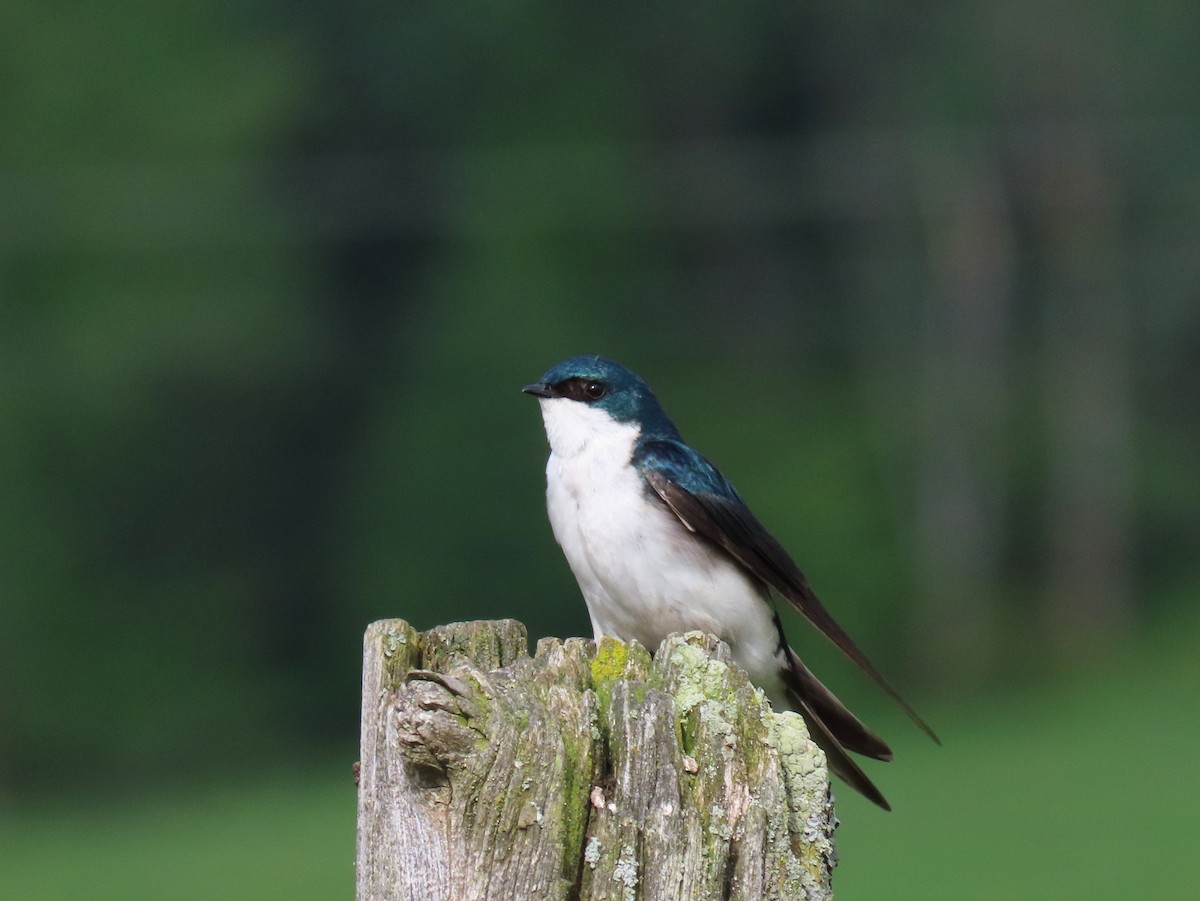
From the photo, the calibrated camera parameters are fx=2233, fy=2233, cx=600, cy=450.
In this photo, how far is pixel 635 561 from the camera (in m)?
4.77

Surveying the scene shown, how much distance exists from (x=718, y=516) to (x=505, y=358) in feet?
70.5

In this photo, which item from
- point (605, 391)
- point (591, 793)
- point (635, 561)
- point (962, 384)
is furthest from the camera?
point (962, 384)

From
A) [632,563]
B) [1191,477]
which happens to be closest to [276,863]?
[632,563]

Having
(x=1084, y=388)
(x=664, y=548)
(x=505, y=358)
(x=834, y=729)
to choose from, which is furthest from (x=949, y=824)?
(x=834, y=729)

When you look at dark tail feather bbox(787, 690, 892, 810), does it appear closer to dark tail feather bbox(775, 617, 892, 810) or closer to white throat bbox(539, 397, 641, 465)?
dark tail feather bbox(775, 617, 892, 810)

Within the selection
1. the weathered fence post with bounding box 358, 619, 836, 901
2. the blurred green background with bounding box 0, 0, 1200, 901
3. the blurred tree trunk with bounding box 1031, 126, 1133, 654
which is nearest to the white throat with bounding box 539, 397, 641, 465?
the weathered fence post with bounding box 358, 619, 836, 901

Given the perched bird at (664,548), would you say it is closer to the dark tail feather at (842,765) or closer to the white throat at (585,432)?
the white throat at (585,432)

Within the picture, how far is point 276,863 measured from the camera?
1516 cm

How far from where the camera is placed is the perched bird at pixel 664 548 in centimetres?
479

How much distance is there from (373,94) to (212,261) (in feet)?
12.4

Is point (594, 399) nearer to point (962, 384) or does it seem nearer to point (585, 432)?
point (585, 432)

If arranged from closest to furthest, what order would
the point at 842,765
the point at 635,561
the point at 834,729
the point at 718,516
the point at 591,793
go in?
the point at 591,793 → the point at 842,765 → the point at 834,729 → the point at 635,561 → the point at 718,516

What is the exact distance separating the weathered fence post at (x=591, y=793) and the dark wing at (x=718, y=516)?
1.93m

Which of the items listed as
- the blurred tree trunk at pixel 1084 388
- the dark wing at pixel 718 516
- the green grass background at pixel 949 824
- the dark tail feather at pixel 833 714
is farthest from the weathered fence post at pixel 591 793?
the blurred tree trunk at pixel 1084 388
